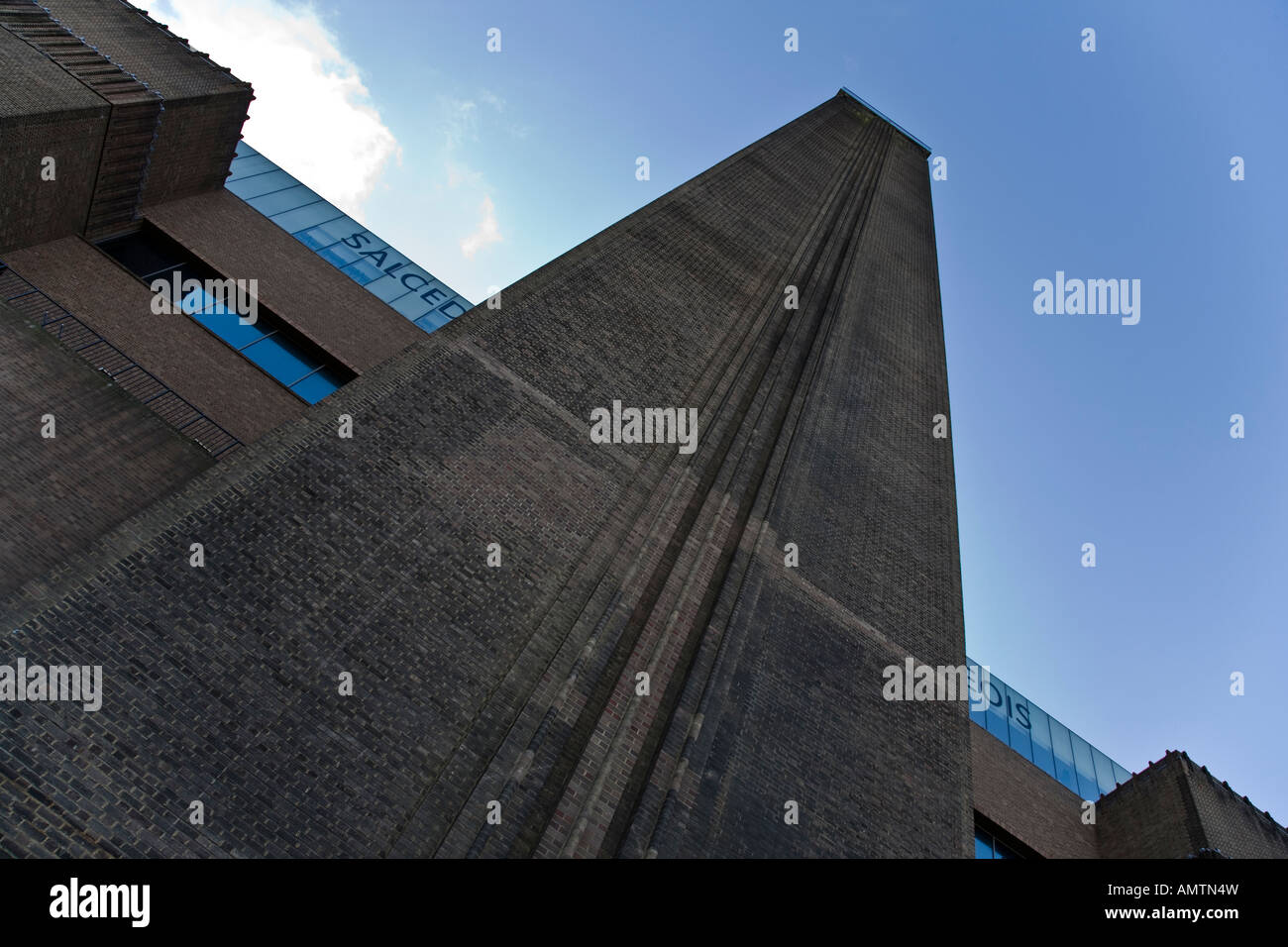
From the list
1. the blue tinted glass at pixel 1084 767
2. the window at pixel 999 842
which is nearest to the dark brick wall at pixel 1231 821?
→ the window at pixel 999 842

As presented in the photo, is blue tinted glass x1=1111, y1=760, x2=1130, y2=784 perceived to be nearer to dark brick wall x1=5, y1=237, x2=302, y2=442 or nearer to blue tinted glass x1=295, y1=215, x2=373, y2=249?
dark brick wall x1=5, y1=237, x2=302, y2=442

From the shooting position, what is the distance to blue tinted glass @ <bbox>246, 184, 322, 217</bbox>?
18.0m

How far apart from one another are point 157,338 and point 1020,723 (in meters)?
20.6

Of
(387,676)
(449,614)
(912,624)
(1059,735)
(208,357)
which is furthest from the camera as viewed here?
(1059,735)

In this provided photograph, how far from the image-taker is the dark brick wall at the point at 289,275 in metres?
15.4

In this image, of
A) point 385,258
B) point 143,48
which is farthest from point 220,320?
point 385,258

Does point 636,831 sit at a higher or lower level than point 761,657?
lower

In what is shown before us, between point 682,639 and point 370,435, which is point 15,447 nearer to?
point 370,435

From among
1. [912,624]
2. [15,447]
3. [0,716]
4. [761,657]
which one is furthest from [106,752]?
[912,624]

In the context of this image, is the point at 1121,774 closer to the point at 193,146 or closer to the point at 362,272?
the point at 362,272

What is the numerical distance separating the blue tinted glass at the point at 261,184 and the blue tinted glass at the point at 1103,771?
972 inches

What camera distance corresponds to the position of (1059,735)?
21.5 meters
